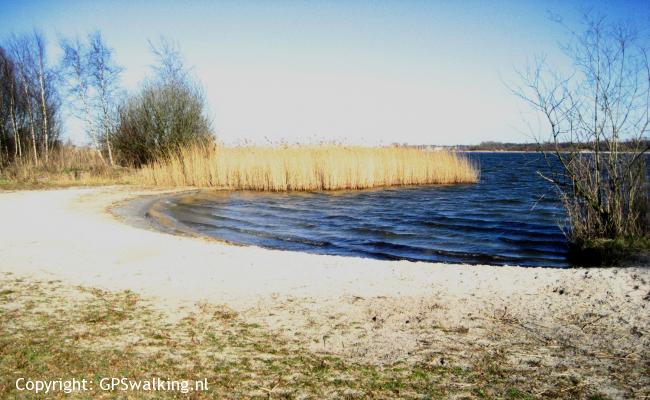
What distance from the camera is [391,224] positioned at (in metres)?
12.5

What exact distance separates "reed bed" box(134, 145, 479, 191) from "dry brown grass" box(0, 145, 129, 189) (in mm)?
1632

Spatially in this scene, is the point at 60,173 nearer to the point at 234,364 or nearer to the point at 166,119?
the point at 166,119

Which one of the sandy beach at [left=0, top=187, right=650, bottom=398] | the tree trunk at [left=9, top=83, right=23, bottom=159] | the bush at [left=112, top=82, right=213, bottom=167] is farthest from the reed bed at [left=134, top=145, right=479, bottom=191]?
the sandy beach at [left=0, top=187, right=650, bottom=398]

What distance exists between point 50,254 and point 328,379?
5706 millimetres

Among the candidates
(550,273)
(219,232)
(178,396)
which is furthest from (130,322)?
(219,232)

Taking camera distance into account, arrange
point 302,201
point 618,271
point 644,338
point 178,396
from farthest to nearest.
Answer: point 302,201 → point 618,271 → point 644,338 → point 178,396

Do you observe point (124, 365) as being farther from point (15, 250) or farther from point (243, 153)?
point (243, 153)

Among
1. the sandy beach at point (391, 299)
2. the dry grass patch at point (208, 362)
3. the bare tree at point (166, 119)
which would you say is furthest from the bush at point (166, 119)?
the dry grass patch at point (208, 362)

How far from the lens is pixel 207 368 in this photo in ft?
11.0

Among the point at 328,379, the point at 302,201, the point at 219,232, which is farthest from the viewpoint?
the point at 302,201

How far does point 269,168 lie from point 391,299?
1612 cm

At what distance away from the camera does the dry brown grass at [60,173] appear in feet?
64.4

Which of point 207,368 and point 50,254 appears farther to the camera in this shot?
point 50,254

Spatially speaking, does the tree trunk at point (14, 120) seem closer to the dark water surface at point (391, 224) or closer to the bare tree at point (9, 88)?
the bare tree at point (9, 88)
